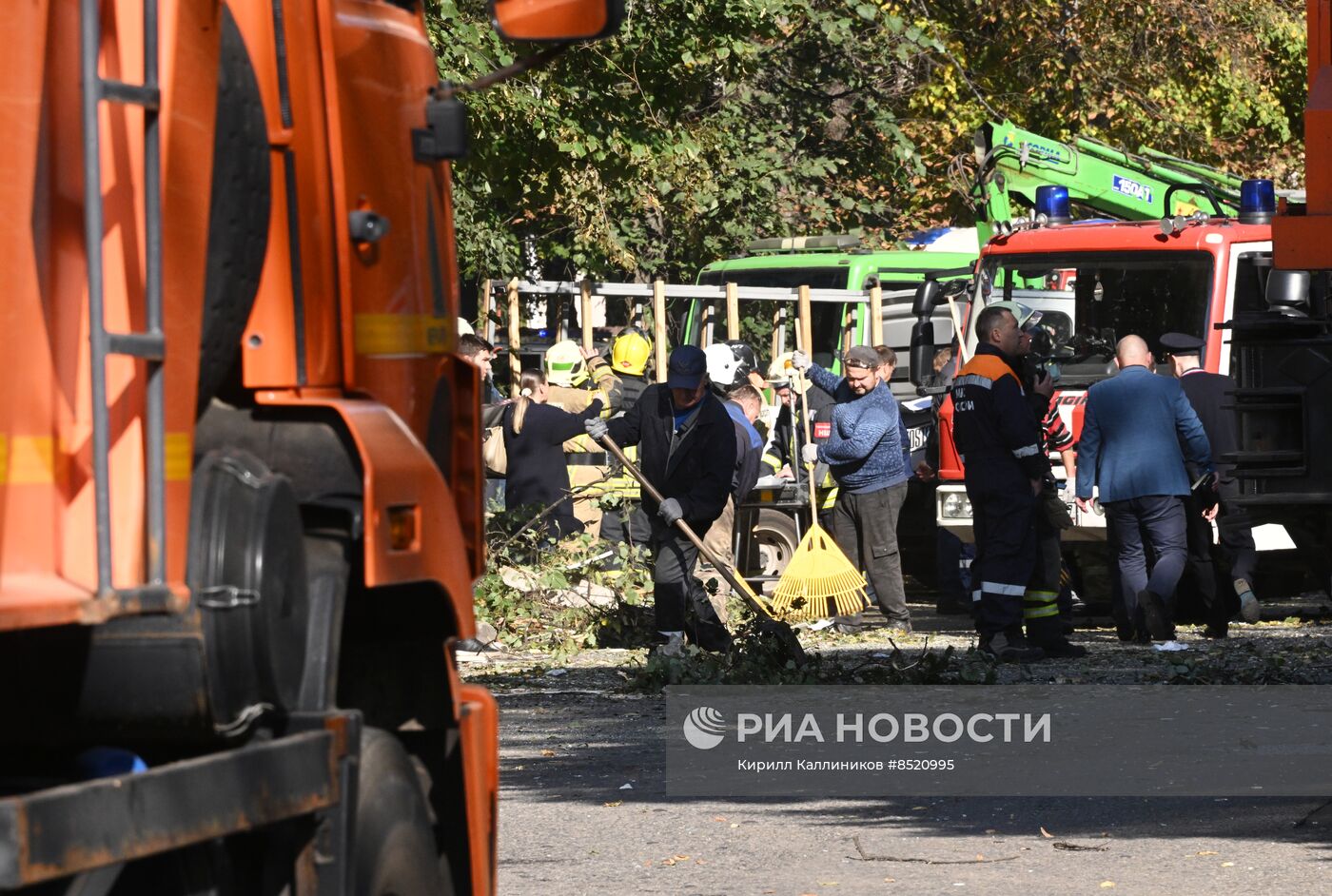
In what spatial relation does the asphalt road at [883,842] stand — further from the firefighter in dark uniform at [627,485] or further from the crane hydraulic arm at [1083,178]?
the crane hydraulic arm at [1083,178]

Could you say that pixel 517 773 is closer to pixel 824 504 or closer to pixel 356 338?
pixel 356 338

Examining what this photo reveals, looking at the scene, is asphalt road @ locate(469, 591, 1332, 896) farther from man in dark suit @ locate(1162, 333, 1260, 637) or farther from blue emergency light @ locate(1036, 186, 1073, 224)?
blue emergency light @ locate(1036, 186, 1073, 224)

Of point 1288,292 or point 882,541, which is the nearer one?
point 1288,292

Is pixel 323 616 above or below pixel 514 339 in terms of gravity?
below

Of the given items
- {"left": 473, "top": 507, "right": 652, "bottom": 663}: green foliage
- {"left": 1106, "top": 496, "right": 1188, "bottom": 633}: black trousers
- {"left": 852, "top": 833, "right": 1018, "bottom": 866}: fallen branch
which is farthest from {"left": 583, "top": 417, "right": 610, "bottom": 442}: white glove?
{"left": 852, "top": 833, "right": 1018, "bottom": 866}: fallen branch

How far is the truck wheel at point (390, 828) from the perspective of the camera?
4.04 meters

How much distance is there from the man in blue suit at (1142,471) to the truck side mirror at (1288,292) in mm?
3921

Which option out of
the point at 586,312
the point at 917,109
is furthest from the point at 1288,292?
the point at 917,109

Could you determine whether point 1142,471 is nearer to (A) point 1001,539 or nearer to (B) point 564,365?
(A) point 1001,539

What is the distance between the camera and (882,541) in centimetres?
1530

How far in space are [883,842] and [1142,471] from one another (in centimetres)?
641

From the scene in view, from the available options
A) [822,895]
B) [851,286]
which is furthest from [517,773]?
[851,286]

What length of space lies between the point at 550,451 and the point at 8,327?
39.8ft

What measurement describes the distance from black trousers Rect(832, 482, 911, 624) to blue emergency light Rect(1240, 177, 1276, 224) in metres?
3.09
